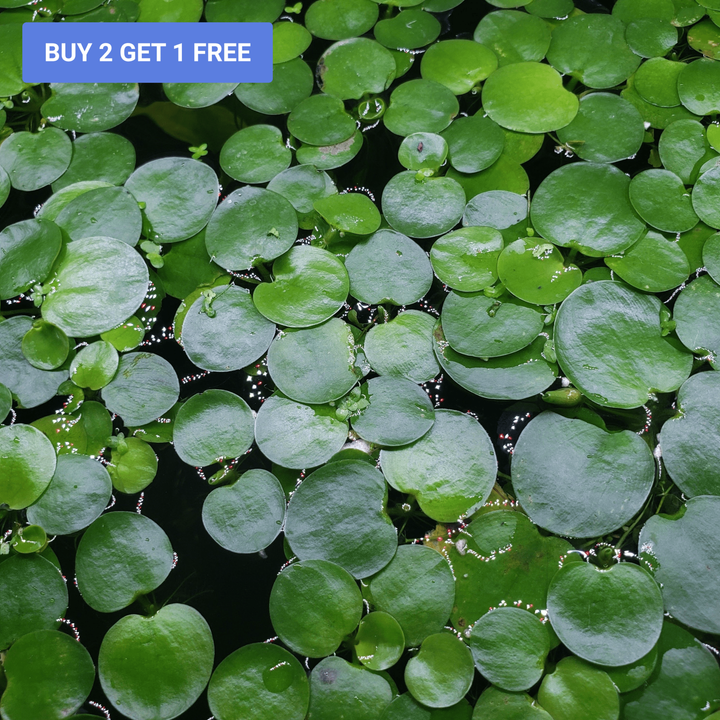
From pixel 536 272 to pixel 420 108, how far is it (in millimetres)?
676

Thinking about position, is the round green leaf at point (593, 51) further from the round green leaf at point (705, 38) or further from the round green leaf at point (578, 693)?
the round green leaf at point (578, 693)

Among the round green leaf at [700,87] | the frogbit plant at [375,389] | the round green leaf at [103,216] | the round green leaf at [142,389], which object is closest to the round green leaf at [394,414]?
the frogbit plant at [375,389]

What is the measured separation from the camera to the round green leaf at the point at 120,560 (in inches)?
51.5

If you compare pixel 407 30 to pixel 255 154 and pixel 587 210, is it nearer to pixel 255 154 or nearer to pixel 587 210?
pixel 255 154

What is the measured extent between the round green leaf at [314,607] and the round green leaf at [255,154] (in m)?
1.11

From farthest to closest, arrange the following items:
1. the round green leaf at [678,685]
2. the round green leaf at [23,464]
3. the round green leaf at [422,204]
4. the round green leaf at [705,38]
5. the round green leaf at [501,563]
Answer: the round green leaf at [705,38] < the round green leaf at [422,204] < the round green leaf at [23,464] < the round green leaf at [501,563] < the round green leaf at [678,685]

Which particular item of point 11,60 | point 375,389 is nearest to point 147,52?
point 11,60

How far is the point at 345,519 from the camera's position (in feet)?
4.30

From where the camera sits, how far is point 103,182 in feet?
5.68

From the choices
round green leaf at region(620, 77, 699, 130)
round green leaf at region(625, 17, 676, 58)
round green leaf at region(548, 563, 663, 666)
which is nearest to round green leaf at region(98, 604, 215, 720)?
round green leaf at region(548, 563, 663, 666)

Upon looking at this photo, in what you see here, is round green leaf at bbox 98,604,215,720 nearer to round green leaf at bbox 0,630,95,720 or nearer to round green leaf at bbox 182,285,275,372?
round green leaf at bbox 0,630,95,720

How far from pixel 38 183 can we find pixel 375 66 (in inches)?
43.5

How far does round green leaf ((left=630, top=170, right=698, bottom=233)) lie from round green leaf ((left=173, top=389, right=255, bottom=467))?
1.18m

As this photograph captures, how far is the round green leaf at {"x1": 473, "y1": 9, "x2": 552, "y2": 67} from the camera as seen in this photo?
6.10 ft
